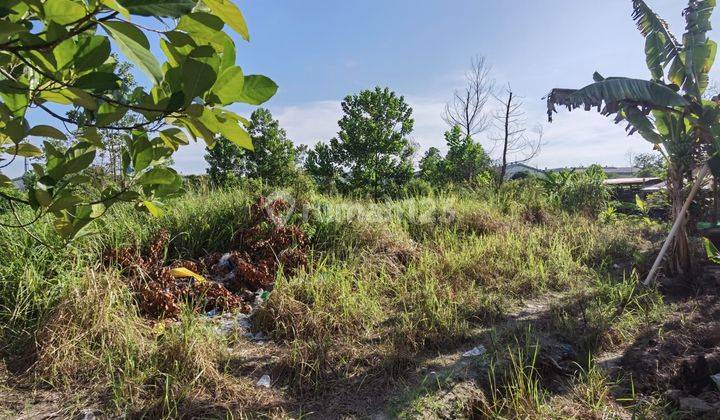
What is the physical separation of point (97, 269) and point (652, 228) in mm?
9649

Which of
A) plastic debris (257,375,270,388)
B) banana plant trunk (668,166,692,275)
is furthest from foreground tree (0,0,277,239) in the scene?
banana plant trunk (668,166,692,275)

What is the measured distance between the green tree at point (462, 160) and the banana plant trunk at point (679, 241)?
29.0ft

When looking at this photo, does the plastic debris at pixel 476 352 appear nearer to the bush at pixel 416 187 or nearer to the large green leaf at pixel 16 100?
the large green leaf at pixel 16 100

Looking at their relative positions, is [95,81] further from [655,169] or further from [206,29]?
[655,169]

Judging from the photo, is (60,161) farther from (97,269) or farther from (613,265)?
(613,265)

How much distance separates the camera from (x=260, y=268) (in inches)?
190

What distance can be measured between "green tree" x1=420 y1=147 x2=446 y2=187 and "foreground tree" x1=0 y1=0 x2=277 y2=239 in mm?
12875

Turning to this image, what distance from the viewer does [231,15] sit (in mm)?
782

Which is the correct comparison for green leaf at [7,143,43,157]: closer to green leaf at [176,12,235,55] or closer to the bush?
green leaf at [176,12,235,55]

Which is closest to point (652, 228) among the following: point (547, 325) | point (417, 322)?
point (547, 325)

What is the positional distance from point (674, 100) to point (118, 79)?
21.0ft

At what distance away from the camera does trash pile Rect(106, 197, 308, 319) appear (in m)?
3.86

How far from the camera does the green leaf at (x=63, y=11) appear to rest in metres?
0.76

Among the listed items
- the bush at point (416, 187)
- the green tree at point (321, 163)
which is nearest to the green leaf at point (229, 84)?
the bush at point (416, 187)
